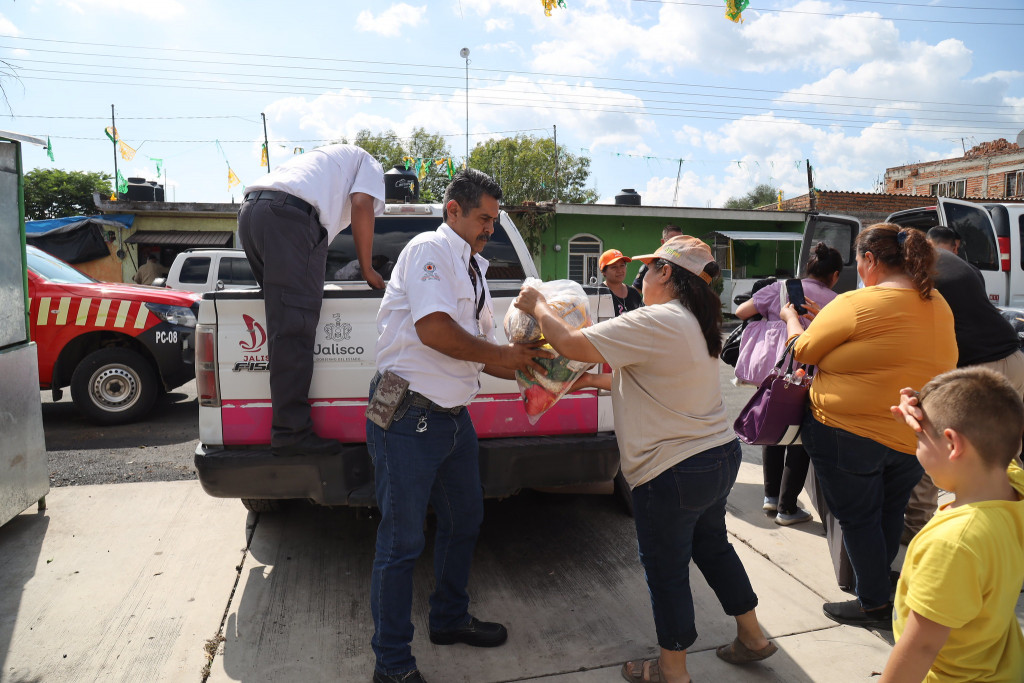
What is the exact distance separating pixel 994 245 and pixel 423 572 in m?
8.59

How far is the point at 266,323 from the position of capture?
3225mm

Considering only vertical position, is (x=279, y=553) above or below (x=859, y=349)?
below

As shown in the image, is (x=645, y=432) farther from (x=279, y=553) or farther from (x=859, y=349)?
(x=279, y=553)

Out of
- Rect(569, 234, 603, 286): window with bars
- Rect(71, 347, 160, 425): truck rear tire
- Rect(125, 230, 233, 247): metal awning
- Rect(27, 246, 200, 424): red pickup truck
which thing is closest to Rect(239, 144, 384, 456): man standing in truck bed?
Rect(27, 246, 200, 424): red pickup truck

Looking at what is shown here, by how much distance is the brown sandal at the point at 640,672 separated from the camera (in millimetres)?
2734

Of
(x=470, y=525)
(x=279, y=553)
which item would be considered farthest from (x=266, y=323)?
(x=279, y=553)

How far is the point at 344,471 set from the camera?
3.29 meters

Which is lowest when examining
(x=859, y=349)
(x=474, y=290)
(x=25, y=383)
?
(x=25, y=383)

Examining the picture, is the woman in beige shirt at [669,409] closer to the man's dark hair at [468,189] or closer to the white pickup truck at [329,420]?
the man's dark hair at [468,189]

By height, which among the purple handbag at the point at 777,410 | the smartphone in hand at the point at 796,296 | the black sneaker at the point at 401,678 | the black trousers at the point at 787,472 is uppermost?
the smartphone in hand at the point at 796,296

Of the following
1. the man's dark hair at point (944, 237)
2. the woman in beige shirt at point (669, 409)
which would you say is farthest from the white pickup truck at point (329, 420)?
the man's dark hair at point (944, 237)

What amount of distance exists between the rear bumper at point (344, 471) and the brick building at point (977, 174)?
31284mm

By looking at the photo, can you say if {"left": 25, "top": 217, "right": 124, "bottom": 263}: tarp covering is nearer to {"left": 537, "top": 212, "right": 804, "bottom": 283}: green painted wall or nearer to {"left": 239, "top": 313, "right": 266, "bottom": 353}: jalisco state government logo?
{"left": 537, "top": 212, "right": 804, "bottom": 283}: green painted wall

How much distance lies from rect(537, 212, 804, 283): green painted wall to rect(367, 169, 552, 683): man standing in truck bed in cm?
2046
